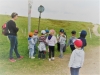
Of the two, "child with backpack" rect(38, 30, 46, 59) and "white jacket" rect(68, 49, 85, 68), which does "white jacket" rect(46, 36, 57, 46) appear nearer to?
"child with backpack" rect(38, 30, 46, 59)

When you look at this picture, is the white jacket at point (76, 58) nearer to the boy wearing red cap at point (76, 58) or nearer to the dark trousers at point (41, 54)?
the boy wearing red cap at point (76, 58)

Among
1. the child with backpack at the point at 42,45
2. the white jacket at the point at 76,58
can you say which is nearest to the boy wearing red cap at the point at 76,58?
the white jacket at the point at 76,58

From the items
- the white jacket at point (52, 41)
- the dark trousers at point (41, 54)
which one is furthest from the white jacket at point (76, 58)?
the dark trousers at point (41, 54)

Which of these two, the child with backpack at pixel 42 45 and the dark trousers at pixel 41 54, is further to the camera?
the dark trousers at pixel 41 54

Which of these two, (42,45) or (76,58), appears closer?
(76,58)

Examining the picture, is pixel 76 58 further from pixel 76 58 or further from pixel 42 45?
pixel 42 45

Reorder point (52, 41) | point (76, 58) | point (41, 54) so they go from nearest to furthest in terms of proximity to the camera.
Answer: point (76, 58), point (52, 41), point (41, 54)

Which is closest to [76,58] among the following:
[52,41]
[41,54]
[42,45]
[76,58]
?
[76,58]

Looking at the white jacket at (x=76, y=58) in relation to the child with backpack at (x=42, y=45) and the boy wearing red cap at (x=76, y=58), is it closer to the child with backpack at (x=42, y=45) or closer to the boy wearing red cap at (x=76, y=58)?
the boy wearing red cap at (x=76, y=58)

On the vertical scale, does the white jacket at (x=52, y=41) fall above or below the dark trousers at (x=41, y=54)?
above

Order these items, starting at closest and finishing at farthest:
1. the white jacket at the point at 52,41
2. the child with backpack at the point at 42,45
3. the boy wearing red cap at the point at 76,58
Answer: the boy wearing red cap at the point at 76,58 → the white jacket at the point at 52,41 → the child with backpack at the point at 42,45

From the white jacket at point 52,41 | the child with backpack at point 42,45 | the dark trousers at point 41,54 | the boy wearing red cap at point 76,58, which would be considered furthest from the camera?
the dark trousers at point 41,54

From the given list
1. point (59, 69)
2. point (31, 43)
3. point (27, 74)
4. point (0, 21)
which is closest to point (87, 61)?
point (59, 69)

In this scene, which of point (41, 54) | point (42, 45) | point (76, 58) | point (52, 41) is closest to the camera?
point (76, 58)
